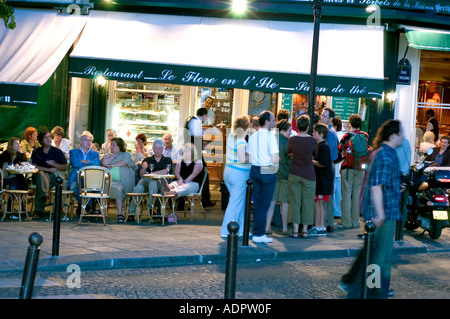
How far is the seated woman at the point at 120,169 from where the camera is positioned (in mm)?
12727

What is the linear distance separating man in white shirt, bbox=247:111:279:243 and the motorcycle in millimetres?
2917

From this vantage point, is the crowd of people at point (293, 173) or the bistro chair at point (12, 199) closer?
the crowd of people at point (293, 173)

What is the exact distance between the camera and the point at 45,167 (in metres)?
12.9

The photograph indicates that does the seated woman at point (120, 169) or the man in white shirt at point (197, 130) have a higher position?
the man in white shirt at point (197, 130)

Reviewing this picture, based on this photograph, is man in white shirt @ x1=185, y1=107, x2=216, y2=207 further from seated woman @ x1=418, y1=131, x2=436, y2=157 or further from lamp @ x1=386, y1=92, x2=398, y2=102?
seated woman @ x1=418, y1=131, x2=436, y2=157

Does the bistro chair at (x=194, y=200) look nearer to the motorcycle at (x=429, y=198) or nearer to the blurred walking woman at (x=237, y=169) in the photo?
the blurred walking woman at (x=237, y=169)

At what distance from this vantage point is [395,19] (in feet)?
49.6

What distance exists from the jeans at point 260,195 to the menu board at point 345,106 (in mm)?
5834

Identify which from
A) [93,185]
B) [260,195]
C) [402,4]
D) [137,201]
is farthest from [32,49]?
[402,4]

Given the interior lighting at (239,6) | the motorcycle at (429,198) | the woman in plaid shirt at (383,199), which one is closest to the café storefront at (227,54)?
Result: the interior lighting at (239,6)

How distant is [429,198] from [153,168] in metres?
4.81

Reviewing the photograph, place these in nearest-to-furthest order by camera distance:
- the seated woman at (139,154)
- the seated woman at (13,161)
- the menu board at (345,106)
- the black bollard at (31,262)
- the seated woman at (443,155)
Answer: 1. the black bollard at (31,262)
2. the seated woman at (13,161)
3. the seated woman at (139,154)
4. the seated woman at (443,155)
5. the menu board at (345,106)
